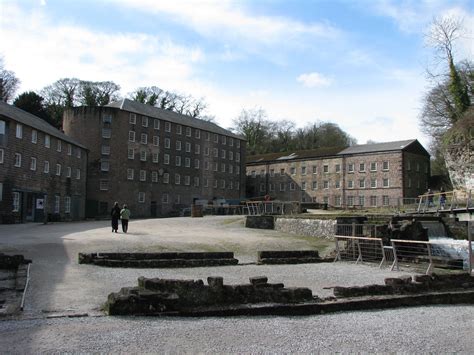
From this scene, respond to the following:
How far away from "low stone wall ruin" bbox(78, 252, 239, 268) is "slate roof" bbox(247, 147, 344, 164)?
5918cm

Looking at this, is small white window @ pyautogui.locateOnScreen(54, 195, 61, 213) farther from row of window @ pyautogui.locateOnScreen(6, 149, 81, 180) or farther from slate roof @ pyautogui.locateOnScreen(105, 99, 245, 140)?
slate roof @ pyautogui.locateOnScreen(105, 99, 245, 140)

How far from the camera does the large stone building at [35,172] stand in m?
37.5

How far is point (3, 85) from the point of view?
5997 centimetres

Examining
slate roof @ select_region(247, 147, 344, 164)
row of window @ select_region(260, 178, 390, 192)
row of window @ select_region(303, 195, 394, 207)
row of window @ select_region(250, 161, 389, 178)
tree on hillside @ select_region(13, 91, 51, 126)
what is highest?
tree on hillside @ select_region(13, 91, 51, 126)

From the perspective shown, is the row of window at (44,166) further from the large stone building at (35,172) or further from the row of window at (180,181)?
the row of window at (180,181)

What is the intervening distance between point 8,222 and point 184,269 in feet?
86.4

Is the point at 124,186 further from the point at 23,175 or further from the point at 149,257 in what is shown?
the point at 149,257

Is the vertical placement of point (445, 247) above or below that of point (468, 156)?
below


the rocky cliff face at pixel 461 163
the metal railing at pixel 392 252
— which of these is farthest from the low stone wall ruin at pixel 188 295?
the rocky cliff face at pixel 461 163

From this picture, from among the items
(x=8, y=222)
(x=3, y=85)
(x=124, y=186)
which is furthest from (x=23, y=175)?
(x=3, y=85)

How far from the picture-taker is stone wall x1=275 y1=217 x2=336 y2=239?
26.8m

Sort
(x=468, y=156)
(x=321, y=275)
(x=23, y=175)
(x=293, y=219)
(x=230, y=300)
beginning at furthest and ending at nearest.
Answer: (x=468, y=156)
(x=23, y=175)
(x=293, y=219)
(x=321, y=275)
(x=230, y=300)

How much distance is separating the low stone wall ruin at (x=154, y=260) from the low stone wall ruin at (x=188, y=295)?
6.59 m

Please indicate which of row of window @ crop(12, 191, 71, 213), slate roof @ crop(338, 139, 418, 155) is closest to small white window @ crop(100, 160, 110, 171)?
row of window @ crop(12, 191, 71, 213)
